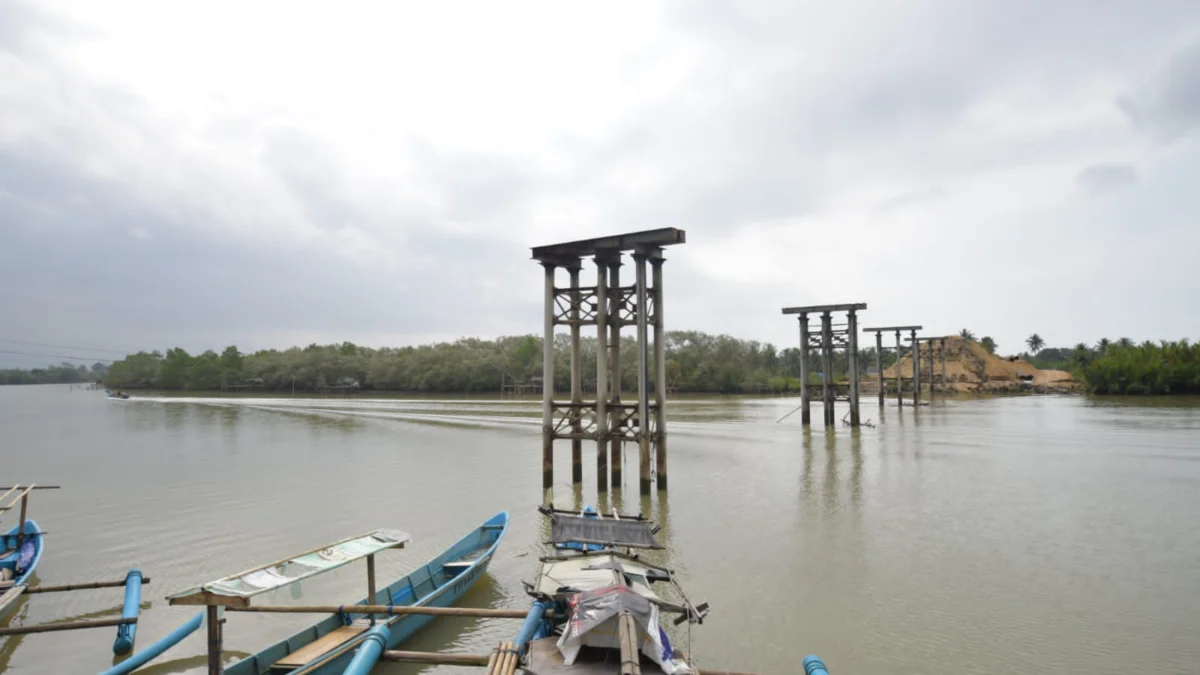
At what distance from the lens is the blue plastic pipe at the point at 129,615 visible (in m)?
8.34

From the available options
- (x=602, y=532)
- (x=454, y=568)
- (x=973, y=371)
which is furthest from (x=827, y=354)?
(x=973, y=371)

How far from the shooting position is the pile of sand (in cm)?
7275

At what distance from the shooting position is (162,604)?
10125 millimetres

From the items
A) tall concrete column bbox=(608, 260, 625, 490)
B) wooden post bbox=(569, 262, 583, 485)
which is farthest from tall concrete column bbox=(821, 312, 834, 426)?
wooden post bbox=(569, 262, 583, 485)

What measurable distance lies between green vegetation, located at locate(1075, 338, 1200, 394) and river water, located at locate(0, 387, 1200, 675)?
103ft

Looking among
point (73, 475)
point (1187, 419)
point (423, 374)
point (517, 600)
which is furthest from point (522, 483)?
point (423, 374)

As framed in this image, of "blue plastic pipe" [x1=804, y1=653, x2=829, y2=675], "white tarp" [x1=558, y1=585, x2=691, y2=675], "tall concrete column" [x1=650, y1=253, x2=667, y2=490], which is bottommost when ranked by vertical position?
"blue plastic pipe" [x1=804, y1=653, x2=829, y2=675]

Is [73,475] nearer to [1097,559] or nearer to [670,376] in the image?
[1097,559]

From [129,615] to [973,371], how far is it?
82.4 meters

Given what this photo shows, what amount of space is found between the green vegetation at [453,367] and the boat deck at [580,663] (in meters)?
59.4

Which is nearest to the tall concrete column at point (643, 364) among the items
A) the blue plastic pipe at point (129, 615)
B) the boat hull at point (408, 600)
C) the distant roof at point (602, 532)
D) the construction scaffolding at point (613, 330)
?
the construction scaffolding at point (613, 330)

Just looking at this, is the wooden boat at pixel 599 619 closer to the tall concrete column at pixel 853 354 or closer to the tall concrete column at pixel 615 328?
the tall concrete column at pixel 615 328

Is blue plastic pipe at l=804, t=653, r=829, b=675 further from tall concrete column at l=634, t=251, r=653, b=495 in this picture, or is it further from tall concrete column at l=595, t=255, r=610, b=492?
tall concrete column at l=595, t=255, r=610, b=492

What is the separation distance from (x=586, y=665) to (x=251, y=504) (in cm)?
1469
